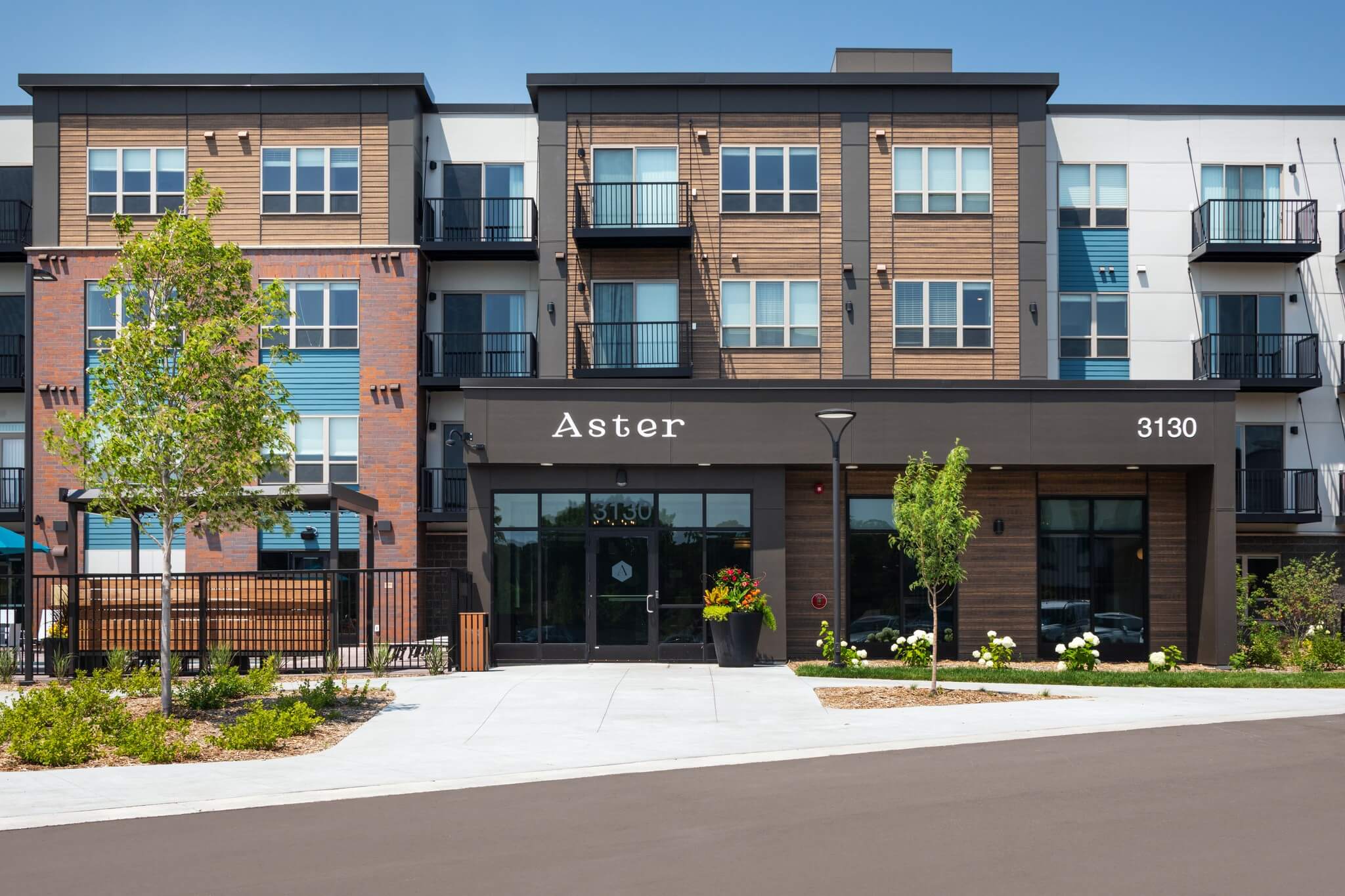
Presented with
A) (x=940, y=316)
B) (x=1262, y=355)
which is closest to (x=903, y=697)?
(x=940, y=316)

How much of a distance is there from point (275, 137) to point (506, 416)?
11581mm

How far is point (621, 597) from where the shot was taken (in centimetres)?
2366

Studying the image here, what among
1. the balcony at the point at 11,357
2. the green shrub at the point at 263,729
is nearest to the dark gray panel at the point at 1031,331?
the green shrub at the point at 263,729

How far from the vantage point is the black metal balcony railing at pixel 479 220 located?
31250 millimetres

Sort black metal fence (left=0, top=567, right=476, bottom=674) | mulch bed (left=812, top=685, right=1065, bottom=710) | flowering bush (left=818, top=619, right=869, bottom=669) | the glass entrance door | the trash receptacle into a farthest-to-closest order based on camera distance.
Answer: the glass entrance door, flowering bush (left=818, top=619, right=869, bottom=669), the trash receptacle, black metal fence (left=0, top=567, right=476, bottom=674), mulch bed (left=812, top=685, right=1065, bottom=710)

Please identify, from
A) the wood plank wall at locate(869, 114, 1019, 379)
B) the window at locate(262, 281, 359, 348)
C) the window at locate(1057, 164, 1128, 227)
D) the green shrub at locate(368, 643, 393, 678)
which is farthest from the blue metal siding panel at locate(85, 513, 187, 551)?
the window at locate(1057, 164, 1128, 227)

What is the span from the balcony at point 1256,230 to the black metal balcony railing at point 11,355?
2917 cm

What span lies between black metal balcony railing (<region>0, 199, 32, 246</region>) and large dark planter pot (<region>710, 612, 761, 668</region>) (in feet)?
67.1

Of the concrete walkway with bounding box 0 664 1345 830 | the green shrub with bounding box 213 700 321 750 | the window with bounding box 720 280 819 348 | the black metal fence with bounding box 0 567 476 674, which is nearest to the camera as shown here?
the concrete walkway with bounding box 0 664 1345 830

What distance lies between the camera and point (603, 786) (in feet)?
38.1

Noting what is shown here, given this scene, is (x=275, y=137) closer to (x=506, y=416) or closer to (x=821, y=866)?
(x=506, y=416)

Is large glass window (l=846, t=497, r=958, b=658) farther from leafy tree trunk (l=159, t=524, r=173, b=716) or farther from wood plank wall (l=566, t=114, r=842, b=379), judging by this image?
leafy tree trunk (l=159, t=524, r=173, b=716)

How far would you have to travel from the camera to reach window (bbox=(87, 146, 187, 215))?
29875 millimetres

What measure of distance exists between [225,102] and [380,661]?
16539mm
